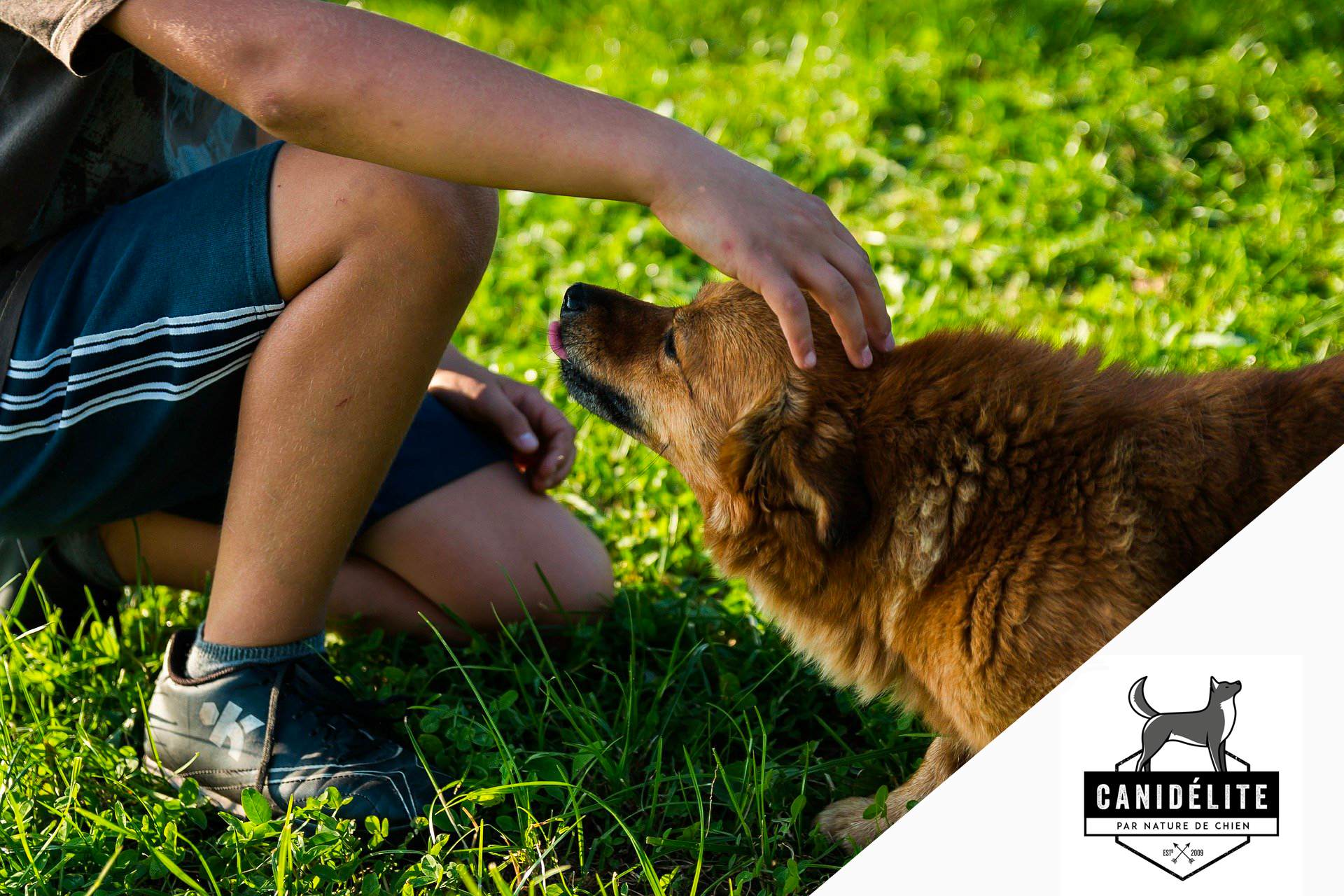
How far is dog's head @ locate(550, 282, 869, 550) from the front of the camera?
2.05m

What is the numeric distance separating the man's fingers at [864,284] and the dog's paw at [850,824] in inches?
37.3

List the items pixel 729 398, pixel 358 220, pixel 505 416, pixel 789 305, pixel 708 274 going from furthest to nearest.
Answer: pixel 708 274 → pixel 505 416 → pixel 729 398 → pixel 358 220 → pixel 789 305

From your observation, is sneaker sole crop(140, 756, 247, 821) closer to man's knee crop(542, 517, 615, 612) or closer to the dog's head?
man's knee crop(542, 517, 615, 612)

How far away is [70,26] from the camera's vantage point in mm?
1827

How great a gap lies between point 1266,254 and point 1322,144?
3.01 ft

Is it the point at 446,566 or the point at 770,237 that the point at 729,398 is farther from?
the point at 446,566


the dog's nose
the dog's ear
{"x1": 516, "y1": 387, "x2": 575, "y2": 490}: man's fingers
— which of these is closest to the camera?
the dog's ear

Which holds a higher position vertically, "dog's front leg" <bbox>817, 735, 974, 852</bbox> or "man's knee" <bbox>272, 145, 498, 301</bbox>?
"man's knee" <bbox>272, 145, 498, 301</bbox>

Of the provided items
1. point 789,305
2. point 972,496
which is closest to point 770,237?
point 789,305

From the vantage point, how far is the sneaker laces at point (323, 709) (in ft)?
7.57

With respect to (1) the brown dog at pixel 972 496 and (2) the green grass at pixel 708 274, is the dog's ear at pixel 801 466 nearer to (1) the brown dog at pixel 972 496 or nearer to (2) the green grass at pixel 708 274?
(1) the brown dog at pixel 972 496

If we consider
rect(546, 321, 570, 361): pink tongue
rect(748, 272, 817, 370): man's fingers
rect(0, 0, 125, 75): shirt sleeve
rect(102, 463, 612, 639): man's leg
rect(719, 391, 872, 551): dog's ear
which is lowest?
rect(102, 463, 612, 639): man's leg

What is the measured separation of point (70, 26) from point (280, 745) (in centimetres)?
138

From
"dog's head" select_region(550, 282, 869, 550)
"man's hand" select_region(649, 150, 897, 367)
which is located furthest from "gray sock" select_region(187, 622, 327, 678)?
"man's hand" select_region(649, 150, 897, 367)
